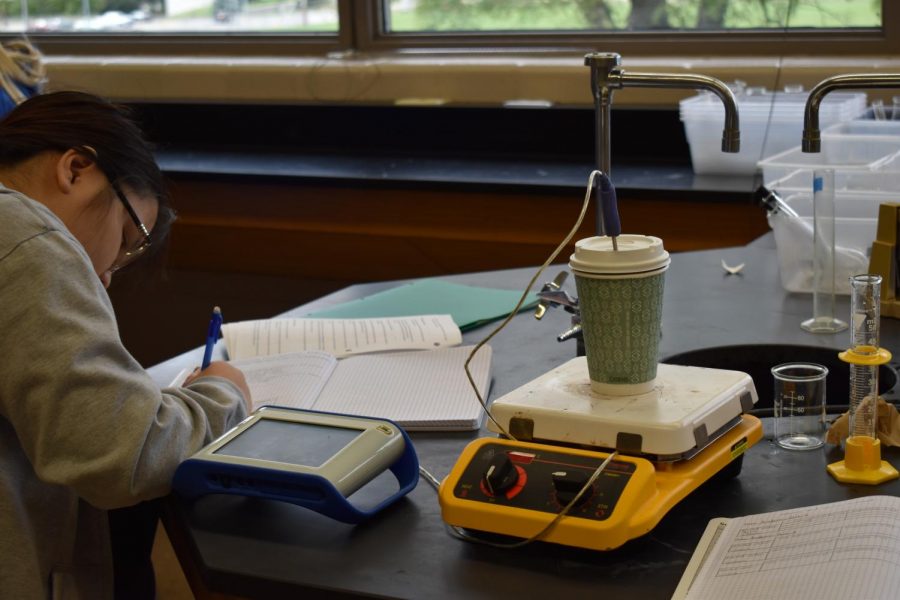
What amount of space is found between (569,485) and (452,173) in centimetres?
195

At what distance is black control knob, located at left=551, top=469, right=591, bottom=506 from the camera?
95 centimetres

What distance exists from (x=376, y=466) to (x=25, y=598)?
0.39 meters

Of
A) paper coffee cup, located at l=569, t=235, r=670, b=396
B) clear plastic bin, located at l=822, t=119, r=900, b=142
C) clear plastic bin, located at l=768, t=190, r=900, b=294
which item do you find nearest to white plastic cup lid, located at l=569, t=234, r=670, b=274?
paper coffee cup, located at l=569, t=235, r=670, b=396

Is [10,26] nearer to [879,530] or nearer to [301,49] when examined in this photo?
[301,49]

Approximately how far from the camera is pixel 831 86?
1212 millimetres

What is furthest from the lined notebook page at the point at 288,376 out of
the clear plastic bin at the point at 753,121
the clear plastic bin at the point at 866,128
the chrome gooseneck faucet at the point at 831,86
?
the clear plastic bin at the point at 753,121

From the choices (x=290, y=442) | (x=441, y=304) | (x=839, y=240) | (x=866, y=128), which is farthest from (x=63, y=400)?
(x=866, y=128)

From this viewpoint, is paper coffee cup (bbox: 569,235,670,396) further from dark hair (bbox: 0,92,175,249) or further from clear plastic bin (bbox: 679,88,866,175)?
clear plastic bin (bbox: 679,88,866,175)

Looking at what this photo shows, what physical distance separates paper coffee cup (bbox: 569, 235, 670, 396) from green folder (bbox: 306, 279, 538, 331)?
0.57 m

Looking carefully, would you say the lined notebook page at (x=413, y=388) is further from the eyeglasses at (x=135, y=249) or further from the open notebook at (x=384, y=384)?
the eyeglasses at (x=135, y=249)

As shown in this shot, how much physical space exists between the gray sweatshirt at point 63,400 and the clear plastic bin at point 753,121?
1.62m

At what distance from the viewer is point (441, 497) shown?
3.26 feet

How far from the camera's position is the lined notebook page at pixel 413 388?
4.15 ft

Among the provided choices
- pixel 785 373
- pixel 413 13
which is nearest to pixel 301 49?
pixel 413 13
